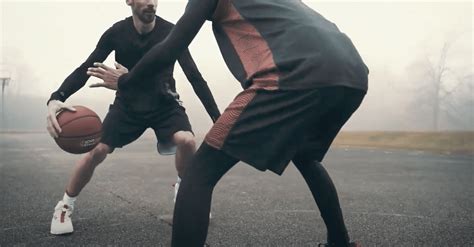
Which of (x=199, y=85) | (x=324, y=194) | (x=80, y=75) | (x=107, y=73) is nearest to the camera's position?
(x=107, y=73)

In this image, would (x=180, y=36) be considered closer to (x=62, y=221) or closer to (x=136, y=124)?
(x=136, y=124)

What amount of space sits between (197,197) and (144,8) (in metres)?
1.86

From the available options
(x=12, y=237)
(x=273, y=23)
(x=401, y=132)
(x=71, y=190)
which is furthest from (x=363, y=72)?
(x=401, y=132)

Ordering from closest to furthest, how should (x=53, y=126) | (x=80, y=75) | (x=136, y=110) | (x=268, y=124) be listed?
(x=268, y=124) < (x=53, y=126) < (x=80, y=75) < (x=136, y=110)

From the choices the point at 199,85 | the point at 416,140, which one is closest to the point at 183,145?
the point at 199,85

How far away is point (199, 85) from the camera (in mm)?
2953

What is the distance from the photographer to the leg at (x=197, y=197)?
1.79 metres

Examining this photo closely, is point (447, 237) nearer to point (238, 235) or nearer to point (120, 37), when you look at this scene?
point (238, 235)

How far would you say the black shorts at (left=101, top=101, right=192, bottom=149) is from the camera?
341 cm

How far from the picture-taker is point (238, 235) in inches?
123

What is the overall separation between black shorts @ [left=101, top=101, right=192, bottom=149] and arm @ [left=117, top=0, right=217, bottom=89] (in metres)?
1.55

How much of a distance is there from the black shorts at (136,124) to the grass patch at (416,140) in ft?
39.9

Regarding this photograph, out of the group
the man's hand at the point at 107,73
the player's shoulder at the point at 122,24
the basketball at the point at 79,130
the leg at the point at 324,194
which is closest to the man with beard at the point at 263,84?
the man's hand at the point at 107,73

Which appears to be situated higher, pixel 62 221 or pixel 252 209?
pixel 62 221
